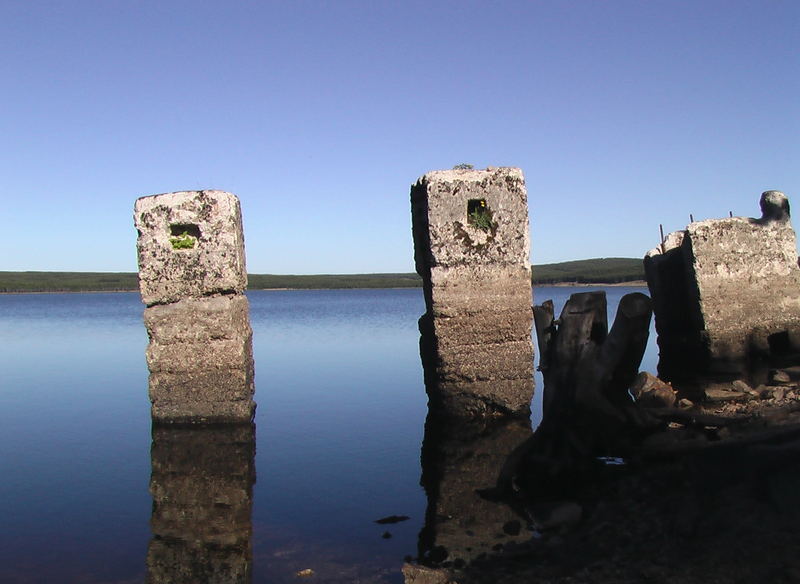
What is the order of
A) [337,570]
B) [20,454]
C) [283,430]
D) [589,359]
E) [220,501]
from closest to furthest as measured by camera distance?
[337,570]
[589,359]
[220,501]
[20,454]
[283,430]

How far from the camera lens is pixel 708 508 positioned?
4125 mm

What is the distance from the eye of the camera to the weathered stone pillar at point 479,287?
8.12 m

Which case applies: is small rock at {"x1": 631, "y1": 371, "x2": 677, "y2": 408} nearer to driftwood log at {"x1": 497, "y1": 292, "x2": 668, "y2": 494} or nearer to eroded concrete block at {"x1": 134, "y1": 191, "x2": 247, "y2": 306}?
driftwood log at {"x1": 497, "y1": 292, "x2": 668, "y2": 494}

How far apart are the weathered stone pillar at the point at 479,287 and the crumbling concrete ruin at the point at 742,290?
3.20 metres

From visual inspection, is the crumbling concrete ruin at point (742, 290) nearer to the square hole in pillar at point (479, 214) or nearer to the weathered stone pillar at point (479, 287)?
the weathered stone pillar at point (479, 287)

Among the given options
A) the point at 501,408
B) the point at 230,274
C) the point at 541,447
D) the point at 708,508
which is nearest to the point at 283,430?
the point at 230,274

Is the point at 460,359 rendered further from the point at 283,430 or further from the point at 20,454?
the point at 20,454

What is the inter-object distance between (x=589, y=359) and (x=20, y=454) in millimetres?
5852

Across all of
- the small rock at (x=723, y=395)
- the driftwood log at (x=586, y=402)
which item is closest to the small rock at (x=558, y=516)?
the driftwood log at (x=586, y=402)

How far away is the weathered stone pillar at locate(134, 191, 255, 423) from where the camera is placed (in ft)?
26.4

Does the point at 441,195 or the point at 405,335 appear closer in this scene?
the point at 441,195

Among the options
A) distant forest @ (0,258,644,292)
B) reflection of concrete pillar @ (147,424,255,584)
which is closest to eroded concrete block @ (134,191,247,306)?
reflection of concrete pillar @ (147,424,255,584)

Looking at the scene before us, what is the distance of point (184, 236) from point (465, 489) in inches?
160

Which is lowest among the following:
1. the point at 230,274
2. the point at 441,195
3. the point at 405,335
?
the point at 405,335
